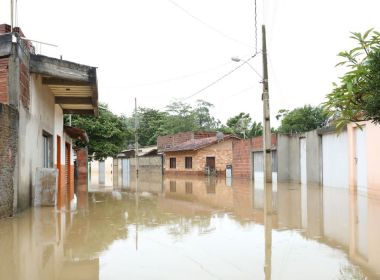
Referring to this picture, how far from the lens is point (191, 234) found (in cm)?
705

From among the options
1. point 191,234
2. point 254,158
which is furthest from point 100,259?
point 254,158

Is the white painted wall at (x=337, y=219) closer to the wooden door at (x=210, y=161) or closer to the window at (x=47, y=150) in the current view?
the window at (x=47, y=150)

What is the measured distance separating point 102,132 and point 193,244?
23782 millimetres

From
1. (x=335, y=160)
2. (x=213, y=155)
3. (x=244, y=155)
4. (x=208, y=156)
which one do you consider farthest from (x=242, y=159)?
(x=335, y=160)

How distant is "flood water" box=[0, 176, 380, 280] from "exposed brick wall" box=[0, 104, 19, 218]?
1.32ft

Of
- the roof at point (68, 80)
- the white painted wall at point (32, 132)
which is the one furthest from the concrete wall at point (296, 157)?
the white painted wall at point (32, 132)

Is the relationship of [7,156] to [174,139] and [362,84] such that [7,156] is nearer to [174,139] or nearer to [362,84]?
[362,84]

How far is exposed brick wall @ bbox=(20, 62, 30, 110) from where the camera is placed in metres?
9.94

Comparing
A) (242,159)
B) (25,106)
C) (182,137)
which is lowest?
(242,159)

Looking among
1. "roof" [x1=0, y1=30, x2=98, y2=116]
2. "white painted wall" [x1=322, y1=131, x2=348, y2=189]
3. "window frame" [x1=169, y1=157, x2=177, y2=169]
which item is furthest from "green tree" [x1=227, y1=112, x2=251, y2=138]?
"roof" [x1=0, y1=30, x2=98, y2=116]

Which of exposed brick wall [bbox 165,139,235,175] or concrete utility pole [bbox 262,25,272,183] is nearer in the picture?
concrete utility pole [bbox 262,25,272,183]

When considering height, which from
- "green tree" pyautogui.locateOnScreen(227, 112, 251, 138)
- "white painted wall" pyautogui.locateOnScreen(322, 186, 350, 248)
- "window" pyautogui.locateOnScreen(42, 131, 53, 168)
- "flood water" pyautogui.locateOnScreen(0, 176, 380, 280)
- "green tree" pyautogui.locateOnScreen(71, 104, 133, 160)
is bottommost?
"white painted wall" pyautogui.locateOnScreen(322, 186, 350, 248)

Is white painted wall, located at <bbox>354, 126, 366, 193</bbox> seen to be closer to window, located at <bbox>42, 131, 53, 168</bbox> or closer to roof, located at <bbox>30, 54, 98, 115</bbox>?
roof, located at <bbox>30, 54, 98, 115</bbox>

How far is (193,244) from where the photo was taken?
20.3 feet
